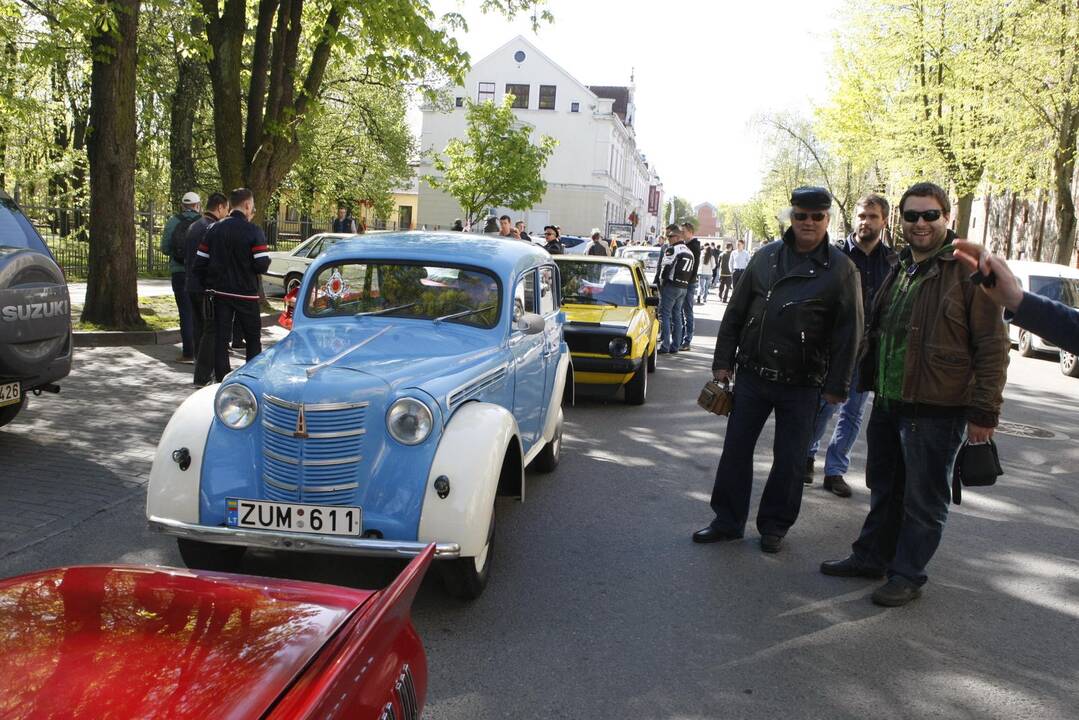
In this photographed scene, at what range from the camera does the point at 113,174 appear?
12.6 metres

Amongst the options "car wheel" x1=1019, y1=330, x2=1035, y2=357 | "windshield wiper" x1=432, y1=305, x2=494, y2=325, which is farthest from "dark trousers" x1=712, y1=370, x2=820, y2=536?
"car wheel" x1=1019, y1=330, x2=1035, y2=357

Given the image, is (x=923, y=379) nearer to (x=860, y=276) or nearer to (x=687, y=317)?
(x=860, y=276)

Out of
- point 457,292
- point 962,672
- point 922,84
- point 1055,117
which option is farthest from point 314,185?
point 962,672

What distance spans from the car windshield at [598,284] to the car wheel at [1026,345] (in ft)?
35.8

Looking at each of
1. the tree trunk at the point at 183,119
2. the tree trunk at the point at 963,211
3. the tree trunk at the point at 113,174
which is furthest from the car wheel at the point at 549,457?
the tree trunk at the point at 963,211

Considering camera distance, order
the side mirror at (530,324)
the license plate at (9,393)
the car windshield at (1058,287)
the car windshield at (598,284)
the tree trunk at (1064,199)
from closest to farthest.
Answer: the side mirror at (530,324) < the license plate at (9,393) < the car windshield at (598,284) < the car windshield at (1058,287) < the tree trunk at (1064,199)

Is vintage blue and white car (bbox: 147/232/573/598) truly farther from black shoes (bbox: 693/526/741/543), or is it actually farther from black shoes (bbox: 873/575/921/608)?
black shoes (bbox: 873/575/921/608)

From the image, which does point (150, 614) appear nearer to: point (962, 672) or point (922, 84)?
point (962, 672)

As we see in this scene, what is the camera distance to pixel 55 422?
7887 mm

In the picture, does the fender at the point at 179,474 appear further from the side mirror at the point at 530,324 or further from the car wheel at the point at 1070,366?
the car wheel at the point at 1070,366

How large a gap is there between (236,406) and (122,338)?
29.8 feet

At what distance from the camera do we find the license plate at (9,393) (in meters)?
6.65

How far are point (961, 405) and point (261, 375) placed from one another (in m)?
3.49

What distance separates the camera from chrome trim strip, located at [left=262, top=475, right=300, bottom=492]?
4.38m
